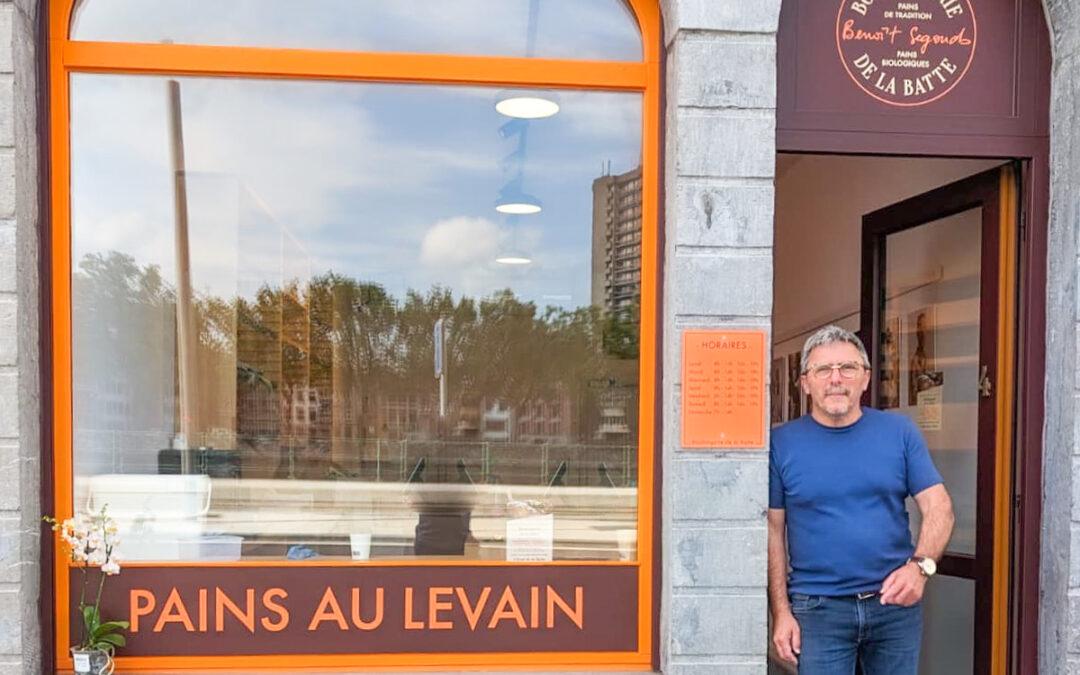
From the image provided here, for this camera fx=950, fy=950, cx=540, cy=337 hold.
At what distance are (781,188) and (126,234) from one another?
4.72 m

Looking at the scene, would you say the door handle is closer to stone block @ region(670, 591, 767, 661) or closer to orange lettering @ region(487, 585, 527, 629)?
stone block @ region(670, 591, 767, 661)

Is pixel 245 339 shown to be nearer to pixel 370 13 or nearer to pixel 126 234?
pixel 126 234

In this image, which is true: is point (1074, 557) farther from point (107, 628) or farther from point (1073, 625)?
point (107, 628)

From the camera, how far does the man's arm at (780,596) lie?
3273mm

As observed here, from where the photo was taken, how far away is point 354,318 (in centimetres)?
511

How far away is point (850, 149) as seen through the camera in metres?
3.70

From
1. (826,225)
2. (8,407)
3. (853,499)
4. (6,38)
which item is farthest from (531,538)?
(826,225)

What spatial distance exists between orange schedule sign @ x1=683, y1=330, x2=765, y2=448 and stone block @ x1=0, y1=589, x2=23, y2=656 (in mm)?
2453

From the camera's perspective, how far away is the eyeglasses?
10.6ft

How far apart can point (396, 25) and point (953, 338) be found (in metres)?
2.98

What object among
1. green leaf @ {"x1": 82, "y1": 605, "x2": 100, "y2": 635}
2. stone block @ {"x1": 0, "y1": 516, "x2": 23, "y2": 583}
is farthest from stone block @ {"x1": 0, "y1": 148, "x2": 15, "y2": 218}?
green leaf @ {"x1": 82, "y1": 605, "x2": 100, "y2": 635}

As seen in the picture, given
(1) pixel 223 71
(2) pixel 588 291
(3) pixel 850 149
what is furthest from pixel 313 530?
(3) pixel 850 149

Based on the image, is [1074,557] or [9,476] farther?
[1074,557]

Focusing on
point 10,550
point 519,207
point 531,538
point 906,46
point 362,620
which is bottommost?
point 362,620
